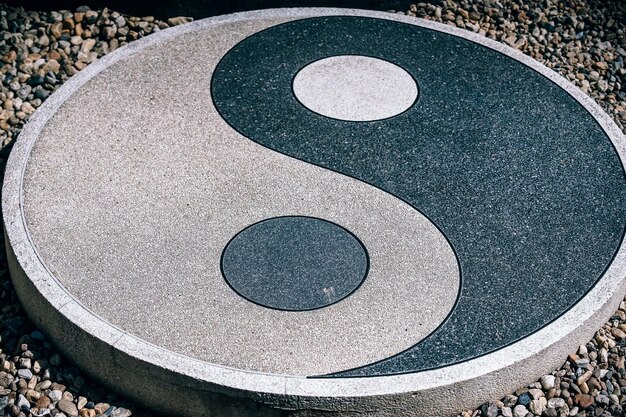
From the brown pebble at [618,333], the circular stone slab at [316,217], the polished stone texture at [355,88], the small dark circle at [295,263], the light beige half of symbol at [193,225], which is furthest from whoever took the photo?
the polished stone texture at [355,88]

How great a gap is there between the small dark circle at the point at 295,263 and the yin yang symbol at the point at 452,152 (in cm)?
6

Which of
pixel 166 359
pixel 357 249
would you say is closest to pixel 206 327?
pixel 166 359

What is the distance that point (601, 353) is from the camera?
6539 mm

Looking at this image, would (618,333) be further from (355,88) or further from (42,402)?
(42,402)

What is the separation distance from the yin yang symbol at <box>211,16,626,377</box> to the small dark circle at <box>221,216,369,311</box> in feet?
0.20

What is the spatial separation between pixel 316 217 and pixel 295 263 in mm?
535

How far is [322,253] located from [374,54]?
9.43 ft

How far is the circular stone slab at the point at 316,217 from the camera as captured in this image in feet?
19.9

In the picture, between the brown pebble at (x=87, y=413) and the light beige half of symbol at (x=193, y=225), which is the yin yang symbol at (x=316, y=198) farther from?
the brown pebble at (x=87, y=413)

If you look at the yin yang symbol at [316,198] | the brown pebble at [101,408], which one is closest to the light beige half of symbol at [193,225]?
the yin yang symbol at [316,198]

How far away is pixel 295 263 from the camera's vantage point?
684 centimetres

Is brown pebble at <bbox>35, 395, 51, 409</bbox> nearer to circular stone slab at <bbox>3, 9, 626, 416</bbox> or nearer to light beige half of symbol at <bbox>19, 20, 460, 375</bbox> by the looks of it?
circular stone slab at <bbox>3, 9, 626, 416</bbox>

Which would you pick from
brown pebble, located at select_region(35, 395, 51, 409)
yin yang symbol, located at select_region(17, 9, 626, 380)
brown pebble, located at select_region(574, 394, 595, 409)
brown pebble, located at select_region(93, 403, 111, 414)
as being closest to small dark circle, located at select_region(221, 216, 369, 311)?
yin yang symbol, located at select_region(17, 9, 626, 380)

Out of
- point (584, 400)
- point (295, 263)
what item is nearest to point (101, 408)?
point (295, 263)
